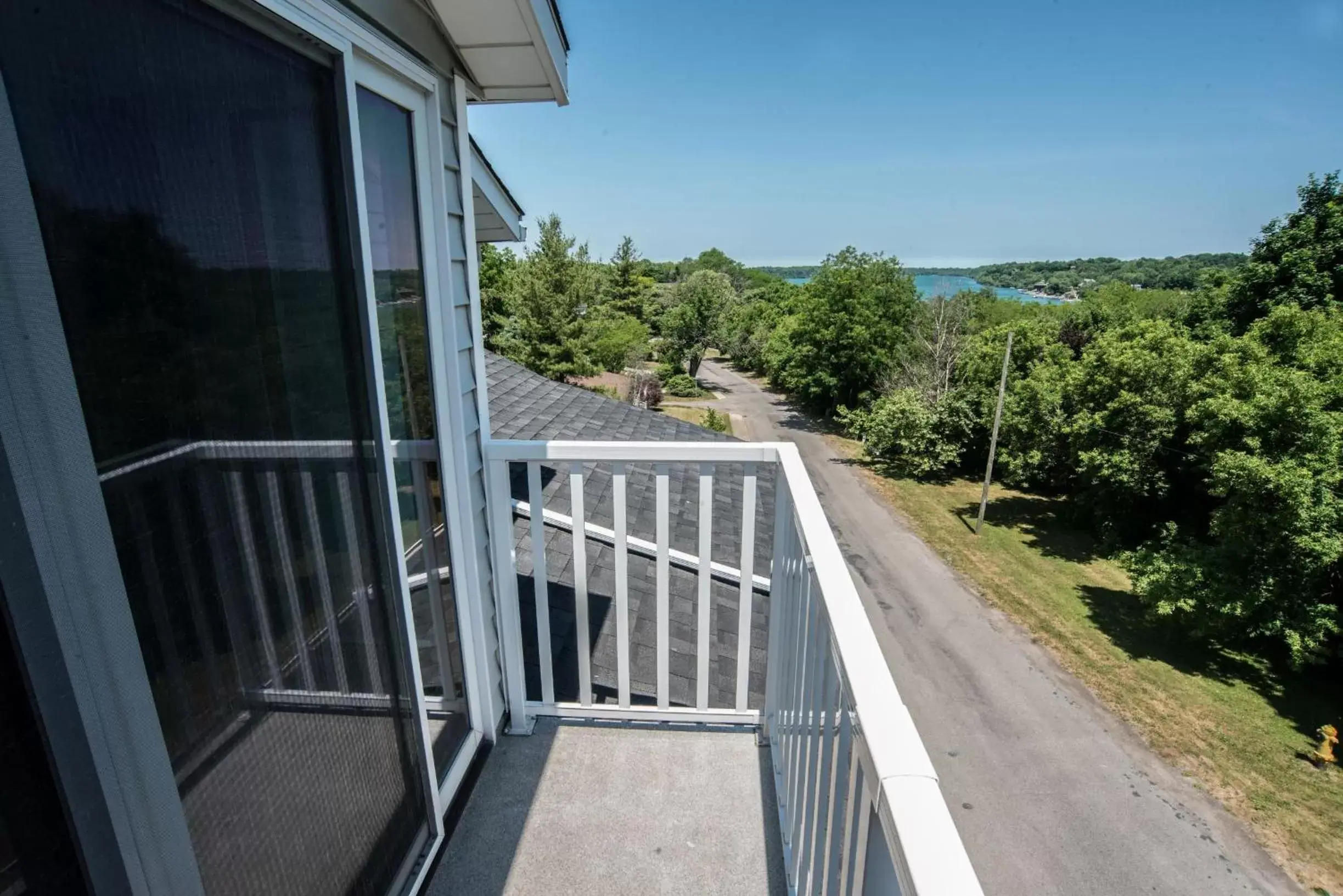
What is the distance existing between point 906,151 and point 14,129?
30150 millimetres

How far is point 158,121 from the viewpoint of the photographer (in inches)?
30.1

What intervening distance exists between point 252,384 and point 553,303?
1893 centimetres

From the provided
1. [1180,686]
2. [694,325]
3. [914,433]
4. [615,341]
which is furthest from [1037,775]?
[694,325]

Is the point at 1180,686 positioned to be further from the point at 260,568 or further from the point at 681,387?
the point at 681,387

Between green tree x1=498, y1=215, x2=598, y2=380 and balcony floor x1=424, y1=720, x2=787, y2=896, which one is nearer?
balcony floor x1=424, y1=720, x2=787, y2=896

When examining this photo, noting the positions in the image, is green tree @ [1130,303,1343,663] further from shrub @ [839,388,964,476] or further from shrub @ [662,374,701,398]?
shrub @ [662,374,701,398]

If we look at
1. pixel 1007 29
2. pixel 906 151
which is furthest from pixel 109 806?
pixel 906 151

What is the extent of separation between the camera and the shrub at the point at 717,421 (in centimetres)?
2128

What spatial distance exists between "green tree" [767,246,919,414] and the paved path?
1130cm

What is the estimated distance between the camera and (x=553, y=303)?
1917 centimetres

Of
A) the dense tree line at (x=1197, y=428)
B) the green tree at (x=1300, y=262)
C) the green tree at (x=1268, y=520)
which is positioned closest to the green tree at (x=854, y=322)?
the dense tree line at (x=1197, y=428)

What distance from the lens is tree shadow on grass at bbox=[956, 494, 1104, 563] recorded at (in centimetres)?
1442

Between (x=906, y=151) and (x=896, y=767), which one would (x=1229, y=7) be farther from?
(x=896, y=767)

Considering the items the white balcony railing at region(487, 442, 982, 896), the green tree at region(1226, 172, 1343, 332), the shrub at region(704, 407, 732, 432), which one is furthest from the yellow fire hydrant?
the shrub at region(704, 407, 732, 432)
